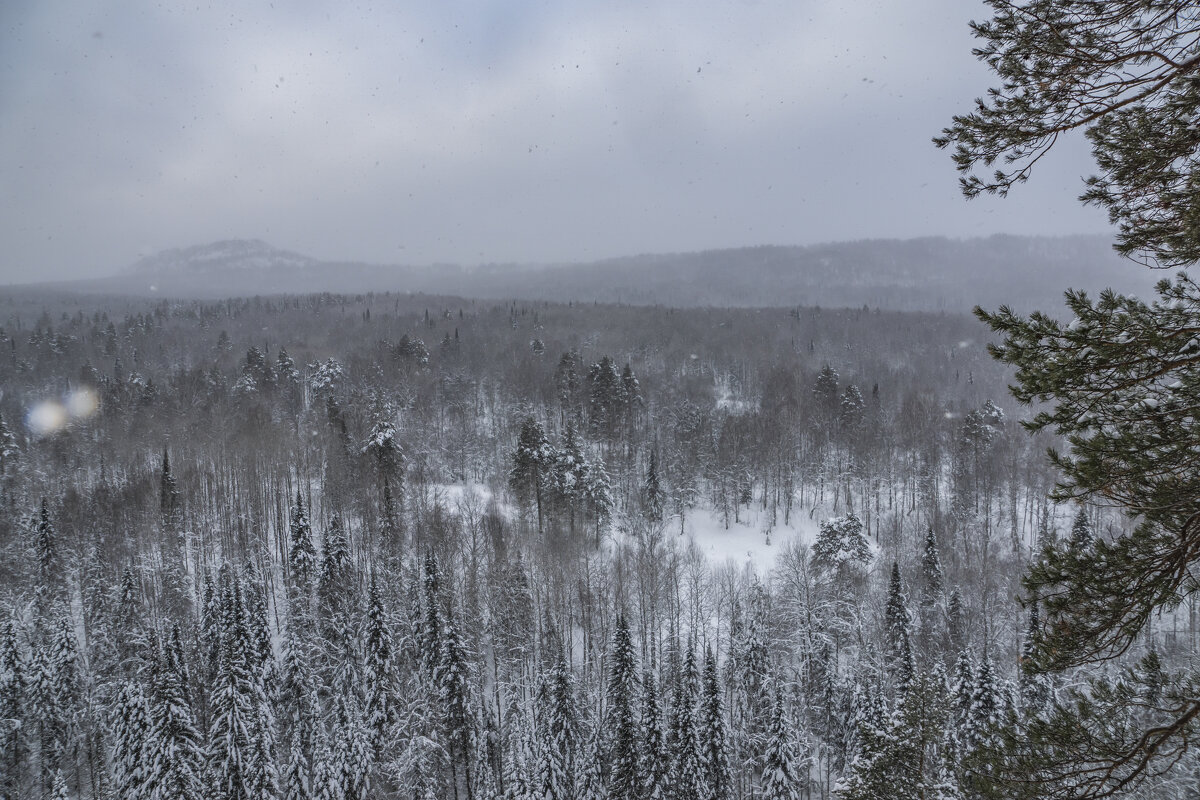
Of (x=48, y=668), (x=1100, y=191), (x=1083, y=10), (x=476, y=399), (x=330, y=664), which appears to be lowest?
(x=330, y=664)

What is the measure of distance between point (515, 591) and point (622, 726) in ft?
41.2

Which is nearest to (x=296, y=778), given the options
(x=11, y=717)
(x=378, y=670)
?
(x=378, y=670)

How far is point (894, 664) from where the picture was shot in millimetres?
31344

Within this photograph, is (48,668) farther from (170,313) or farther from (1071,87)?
(170,313)

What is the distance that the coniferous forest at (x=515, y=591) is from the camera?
83.3 ft

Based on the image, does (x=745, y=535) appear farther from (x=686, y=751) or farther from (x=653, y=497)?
(x=686, y=751)

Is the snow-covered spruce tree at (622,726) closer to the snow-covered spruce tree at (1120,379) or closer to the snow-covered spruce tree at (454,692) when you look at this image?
the snow-covered spruce tree at (454,692)

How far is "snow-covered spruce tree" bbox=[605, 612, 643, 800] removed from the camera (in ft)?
→ 81.0

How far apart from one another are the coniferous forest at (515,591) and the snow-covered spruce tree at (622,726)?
0.14 meters

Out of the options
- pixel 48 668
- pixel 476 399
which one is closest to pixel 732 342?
pixel 476 399

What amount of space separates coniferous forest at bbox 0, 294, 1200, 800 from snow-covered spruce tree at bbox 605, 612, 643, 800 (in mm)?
141

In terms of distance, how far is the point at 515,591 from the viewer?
118 feet

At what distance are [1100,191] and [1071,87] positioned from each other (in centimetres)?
100

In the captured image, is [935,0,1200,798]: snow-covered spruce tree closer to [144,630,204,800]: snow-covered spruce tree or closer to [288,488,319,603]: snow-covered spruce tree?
[144,630,204,800]: snow-covered spruce tree
